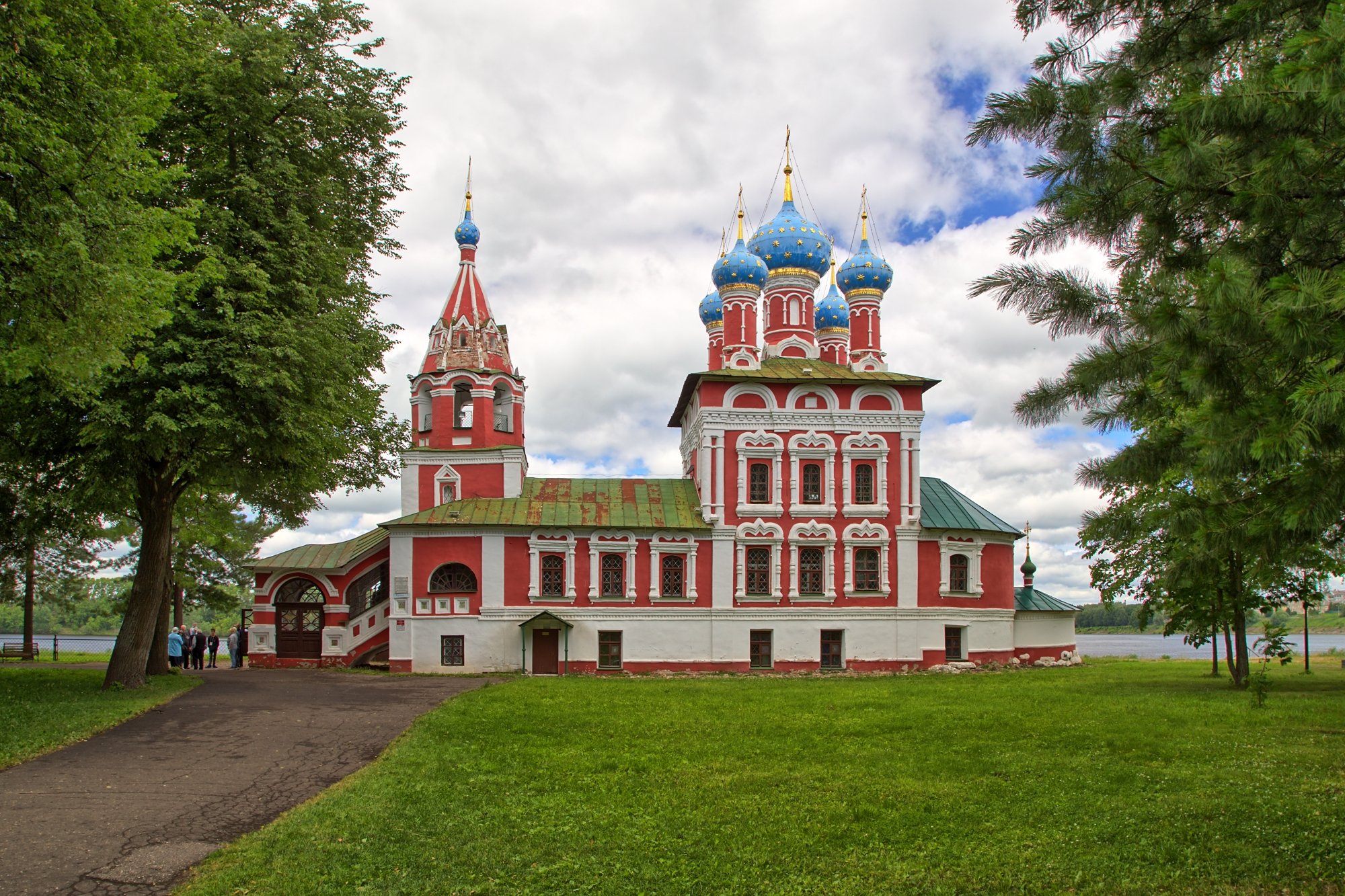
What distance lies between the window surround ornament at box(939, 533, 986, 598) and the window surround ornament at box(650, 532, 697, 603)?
25.0ft

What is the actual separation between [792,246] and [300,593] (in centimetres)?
1897

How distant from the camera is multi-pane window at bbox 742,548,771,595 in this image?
90.1 feet

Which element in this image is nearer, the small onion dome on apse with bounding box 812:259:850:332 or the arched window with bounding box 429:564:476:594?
the arched window with bounding box 429:564:476:594

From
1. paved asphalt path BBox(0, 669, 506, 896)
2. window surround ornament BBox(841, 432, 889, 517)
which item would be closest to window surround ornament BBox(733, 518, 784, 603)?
window surround ornament BBox(841, 432, 889, 517)

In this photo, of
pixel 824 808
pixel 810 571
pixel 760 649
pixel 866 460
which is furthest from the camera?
pixel 866 460

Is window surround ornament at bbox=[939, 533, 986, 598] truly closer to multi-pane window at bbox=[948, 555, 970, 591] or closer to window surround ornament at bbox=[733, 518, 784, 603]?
multi-pane window at bbox=[948, 555, 970, 591]

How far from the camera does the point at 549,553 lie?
2672 cm

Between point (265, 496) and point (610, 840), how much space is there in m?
17.4

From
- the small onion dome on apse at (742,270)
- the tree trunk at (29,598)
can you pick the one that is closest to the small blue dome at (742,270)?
the small onion dome on apse at (742,270)

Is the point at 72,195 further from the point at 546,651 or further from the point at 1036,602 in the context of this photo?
the point at 1036,602

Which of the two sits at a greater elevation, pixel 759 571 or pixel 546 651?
pixel 759 571

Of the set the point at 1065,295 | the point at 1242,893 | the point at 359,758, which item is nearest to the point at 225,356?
the point at 359,758

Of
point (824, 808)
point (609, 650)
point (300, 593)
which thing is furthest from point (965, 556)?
point (824, 808)

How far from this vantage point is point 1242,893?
652cm
